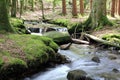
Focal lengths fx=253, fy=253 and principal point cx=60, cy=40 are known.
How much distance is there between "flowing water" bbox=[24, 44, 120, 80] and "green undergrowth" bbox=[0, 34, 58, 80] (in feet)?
1.77

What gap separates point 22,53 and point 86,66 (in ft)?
9.73

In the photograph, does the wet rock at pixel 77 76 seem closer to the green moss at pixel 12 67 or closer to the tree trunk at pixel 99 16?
the green moss at pixel 12 67

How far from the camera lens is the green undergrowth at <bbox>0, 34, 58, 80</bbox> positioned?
26.7 ft

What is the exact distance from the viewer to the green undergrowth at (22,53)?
8.13 metres

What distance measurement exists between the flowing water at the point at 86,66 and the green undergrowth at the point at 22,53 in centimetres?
54

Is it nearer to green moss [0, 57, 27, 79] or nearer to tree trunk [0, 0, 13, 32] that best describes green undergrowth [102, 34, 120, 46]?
tree trunk [0, 0, 13, 32]

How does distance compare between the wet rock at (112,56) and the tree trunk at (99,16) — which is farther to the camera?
the tree trunk at (99,16)

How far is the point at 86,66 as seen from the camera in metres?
10.7

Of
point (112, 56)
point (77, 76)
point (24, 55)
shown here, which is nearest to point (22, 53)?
point (24, 55)

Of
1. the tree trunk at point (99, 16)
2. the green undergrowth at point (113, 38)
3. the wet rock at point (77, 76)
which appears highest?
the tree trunk at point (99, 16)

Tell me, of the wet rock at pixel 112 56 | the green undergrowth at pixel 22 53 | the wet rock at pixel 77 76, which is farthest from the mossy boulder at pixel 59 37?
the wet rock at pixel 77 76

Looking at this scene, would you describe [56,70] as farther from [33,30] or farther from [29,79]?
[33,30]

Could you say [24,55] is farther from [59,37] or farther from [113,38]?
[113,38]

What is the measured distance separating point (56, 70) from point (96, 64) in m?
1.88
